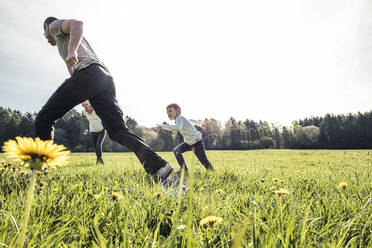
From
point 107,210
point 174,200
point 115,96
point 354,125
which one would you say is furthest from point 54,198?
point 354,125

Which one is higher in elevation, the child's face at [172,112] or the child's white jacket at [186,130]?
the child's face at [172,112]

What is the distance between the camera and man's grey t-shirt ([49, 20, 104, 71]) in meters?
2.75

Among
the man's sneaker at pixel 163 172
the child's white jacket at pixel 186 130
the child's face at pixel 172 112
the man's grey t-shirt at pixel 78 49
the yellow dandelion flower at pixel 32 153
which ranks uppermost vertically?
the man's grey t-shirt at pixel 78 49

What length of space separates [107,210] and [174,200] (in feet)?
1.70

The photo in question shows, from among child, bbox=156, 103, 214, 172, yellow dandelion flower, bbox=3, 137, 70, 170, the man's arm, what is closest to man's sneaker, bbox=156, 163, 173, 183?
the man's arm

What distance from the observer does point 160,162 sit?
3.01m

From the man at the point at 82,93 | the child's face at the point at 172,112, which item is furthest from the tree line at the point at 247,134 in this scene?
the man at the point at 82,93

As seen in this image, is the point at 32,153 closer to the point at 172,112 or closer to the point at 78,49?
the point at 78,49

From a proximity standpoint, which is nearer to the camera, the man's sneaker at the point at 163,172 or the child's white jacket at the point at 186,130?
the man's sneaker at the point at 163,172

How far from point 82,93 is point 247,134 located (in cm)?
7017

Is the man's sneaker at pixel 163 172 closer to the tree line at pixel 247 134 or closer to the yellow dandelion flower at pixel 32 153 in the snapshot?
the yellow dandelion flower at pixel 32 153

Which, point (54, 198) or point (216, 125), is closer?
point (54, 198)

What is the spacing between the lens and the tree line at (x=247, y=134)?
56.2 metres

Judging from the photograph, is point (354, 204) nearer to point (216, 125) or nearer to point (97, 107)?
point (97, 107)
